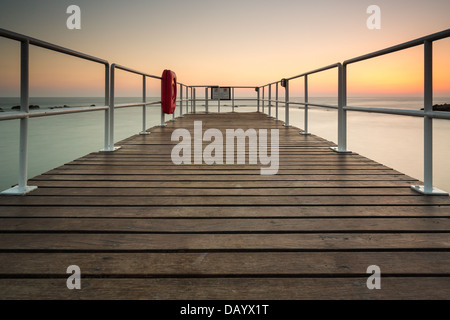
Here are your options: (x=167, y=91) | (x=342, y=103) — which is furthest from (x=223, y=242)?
(x=167, y=91)

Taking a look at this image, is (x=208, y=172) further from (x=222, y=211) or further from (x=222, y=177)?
(x=222, y=211)

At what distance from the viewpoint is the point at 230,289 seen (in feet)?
2.64

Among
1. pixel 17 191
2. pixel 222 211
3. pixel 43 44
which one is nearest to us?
pixel 222 211

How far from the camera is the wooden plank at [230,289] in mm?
774

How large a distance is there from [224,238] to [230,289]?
12.3 inches

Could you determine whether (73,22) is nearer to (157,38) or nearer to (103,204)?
(103,204)

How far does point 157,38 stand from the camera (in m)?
16.5

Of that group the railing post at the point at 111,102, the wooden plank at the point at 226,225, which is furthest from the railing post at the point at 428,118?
the railing post at the point at 111,102

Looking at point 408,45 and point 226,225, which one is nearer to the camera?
point 226,225

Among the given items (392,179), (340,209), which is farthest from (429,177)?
(340,209)

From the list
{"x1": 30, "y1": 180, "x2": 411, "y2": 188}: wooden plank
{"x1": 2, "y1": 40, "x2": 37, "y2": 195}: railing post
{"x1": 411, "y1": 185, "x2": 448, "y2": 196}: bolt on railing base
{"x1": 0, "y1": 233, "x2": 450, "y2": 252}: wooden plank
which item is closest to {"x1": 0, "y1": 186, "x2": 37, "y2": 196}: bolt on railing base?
{"x1": 2, "y1": 40, "x2": 37, "y2": 195}: railing post

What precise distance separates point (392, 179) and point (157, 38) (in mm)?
16281

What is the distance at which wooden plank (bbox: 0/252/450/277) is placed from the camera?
884 mm

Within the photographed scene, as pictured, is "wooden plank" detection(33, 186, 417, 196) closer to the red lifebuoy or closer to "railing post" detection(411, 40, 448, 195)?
"railing post" detection(411, 40, 448, 195)
